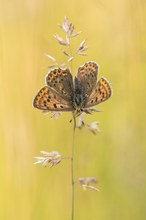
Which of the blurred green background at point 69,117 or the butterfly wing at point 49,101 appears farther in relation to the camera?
the blurred green background at point 69,117

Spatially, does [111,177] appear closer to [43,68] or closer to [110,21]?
[43,68]

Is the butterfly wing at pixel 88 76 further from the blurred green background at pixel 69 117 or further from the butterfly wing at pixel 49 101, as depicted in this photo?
the blurred green background at pixel 69 117

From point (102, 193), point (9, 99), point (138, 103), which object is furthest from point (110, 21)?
point (102, 193)

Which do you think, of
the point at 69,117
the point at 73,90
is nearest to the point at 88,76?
the point at 73,90

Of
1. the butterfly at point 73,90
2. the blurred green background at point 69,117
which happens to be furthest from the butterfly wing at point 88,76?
the blurred green background at point 69,117

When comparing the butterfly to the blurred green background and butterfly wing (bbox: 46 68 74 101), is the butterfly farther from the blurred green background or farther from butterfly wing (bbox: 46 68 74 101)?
the blurred green background

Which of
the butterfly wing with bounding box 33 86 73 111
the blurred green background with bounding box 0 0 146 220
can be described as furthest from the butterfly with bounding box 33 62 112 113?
the blurred green background with bounding box 0 0 146 220

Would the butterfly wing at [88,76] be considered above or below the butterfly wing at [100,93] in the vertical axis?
above
